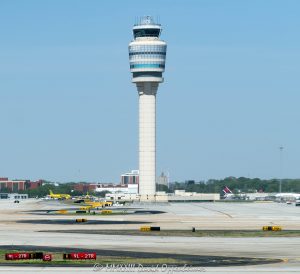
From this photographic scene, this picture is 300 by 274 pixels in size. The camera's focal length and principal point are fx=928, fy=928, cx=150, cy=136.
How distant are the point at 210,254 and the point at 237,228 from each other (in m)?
46.3

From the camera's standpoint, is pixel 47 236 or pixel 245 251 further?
pixel 47 236

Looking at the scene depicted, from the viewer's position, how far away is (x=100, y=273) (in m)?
70.0

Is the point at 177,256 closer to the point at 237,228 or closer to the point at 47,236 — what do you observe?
the point at 47,236

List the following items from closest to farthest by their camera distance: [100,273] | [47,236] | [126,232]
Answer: [100,273]
[47,236]
[126,232]

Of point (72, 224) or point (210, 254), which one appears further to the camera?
point (72, 224)

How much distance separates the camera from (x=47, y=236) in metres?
112

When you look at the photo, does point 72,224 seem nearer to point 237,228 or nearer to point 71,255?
point 237,228

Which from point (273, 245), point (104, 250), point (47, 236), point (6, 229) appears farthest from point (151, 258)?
point (6, 229)

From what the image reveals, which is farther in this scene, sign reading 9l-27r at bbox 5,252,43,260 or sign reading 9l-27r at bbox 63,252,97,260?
sign reading 9l-27r at bbox 5,252,43,260

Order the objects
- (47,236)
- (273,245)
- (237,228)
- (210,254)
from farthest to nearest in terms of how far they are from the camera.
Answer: (237,228), (47,236), (273,245), (210,254)

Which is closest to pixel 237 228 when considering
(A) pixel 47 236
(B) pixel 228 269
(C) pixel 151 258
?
(A) pixel 47 236

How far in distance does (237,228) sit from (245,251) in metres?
42.4

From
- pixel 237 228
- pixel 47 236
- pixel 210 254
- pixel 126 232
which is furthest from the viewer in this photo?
pixel 237 228

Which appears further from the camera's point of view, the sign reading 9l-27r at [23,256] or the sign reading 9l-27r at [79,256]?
the sign reading 9l-27r at [23,256]
